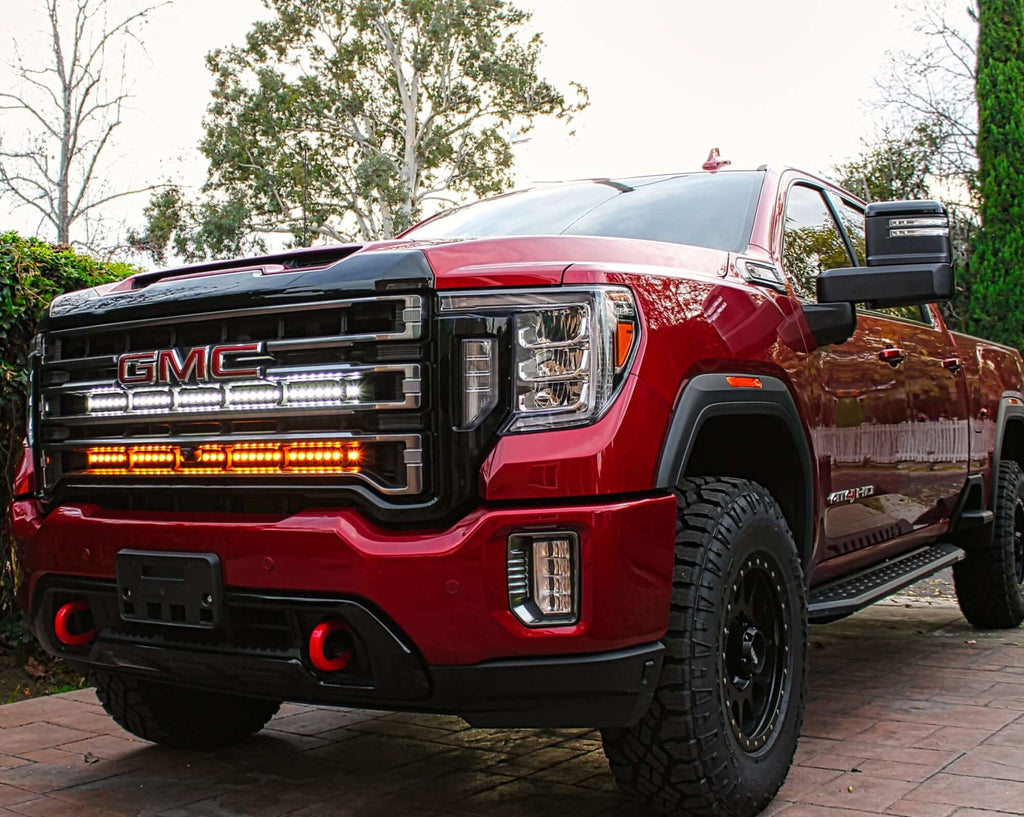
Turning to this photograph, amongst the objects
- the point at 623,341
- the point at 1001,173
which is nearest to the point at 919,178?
the point at 1001,173

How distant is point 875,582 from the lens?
420 cm

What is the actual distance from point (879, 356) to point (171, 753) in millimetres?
3020

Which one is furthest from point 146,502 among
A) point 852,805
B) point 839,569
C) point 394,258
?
point 839,569

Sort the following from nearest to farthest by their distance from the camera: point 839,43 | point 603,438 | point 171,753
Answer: point 603,438 < point 171,753 < point 839,43

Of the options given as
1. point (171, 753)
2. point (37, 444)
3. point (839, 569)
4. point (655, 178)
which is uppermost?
point (655, 178)

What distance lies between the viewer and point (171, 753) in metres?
3.98

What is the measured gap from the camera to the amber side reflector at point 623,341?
263cm

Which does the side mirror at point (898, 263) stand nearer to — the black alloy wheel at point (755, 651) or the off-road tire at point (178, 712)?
the black alloy wheel at point (755, 651)

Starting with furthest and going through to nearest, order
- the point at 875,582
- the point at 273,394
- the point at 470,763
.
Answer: the point at 875,582
the point at 470,763
the point at 273,394

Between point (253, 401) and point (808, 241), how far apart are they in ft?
7.78

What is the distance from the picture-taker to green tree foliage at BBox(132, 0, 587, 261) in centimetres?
3297

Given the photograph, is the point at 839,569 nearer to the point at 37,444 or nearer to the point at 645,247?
the point at 645,247

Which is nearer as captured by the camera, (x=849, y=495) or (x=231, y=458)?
(x=231, y=458)

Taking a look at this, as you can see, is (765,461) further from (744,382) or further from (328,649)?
(328,649)
